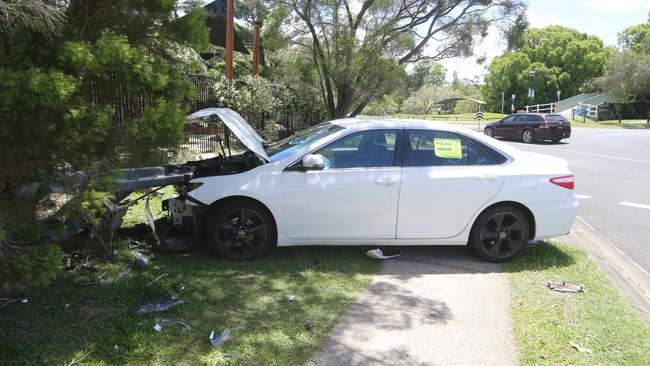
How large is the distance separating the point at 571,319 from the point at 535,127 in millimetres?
22842

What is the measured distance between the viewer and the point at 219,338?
137 inches

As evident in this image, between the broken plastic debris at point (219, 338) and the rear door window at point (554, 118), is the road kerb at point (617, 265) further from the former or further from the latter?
the rear door window at point (554, 118)

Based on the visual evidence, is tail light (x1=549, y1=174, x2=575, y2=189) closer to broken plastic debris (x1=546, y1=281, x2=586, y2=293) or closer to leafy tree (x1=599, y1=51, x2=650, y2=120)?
broken plastic debris (x1=546, y1=281, x2=586, y2=293)

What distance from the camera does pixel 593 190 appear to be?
10.8 metres

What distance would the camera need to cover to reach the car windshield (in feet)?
18.1

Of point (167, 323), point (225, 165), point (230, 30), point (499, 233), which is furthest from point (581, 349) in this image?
point (230, 30)

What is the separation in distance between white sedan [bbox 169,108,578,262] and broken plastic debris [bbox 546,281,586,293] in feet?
2.19

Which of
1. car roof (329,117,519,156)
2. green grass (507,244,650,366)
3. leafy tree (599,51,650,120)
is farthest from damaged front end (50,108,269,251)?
leafy tree (599,51,650,120)

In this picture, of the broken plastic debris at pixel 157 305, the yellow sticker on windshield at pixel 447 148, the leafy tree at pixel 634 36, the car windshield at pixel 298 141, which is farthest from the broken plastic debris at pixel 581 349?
the leafy tree at pixel 634 36

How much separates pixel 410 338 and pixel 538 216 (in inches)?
101

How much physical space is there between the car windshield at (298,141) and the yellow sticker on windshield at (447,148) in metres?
1.06

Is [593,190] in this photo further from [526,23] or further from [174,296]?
[526,23]

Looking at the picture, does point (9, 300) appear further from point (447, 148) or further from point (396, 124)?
point (447, 148)

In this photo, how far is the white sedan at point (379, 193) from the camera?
5129mm
